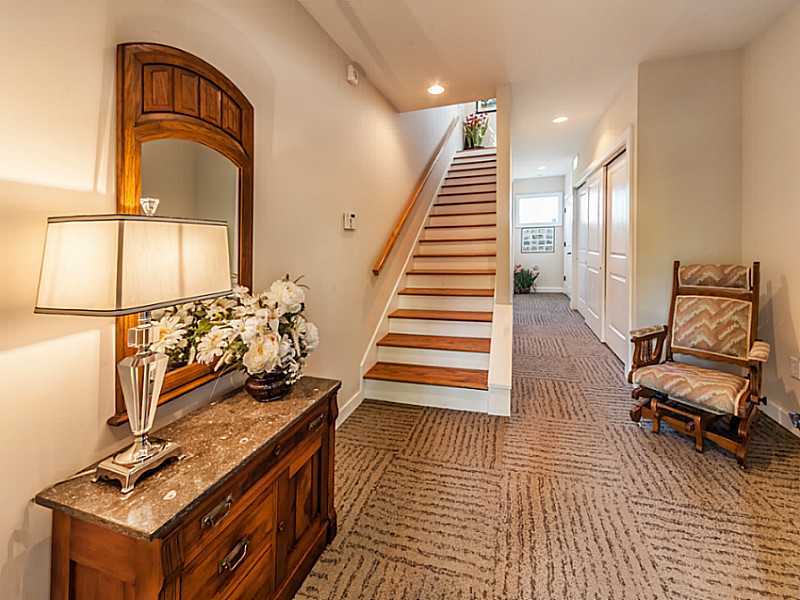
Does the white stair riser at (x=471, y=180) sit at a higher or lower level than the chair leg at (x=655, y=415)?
higher

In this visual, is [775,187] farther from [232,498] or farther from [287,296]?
[232,498]

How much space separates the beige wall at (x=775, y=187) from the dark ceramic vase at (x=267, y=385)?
306 centimetres

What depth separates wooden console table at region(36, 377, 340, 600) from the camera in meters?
0.83

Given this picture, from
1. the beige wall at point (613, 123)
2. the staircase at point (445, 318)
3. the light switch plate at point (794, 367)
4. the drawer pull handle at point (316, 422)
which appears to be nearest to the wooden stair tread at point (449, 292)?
the staircase at point (445, 318)

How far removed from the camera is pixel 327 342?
2523 millimetres

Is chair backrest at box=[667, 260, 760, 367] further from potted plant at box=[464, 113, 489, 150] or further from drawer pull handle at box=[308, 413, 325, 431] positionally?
potted plant at box=[464, 113, 489, 150]

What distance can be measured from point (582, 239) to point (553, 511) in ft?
16.6

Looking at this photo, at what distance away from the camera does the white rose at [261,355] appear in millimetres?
1299

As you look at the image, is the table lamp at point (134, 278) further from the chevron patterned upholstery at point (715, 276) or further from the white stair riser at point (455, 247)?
the white stair riser at point (455, 247)

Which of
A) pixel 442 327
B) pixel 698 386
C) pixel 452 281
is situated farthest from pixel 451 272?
pixel 698 386

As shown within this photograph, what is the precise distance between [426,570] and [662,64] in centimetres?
378

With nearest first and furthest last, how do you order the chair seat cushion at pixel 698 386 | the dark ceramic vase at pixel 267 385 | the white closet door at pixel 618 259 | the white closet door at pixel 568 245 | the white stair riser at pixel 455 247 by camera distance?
the dark ceramic vase at pixel 267 385
the chair seat cushion at pixel 698 386
the white closet door at pixel 618 259
the white stair riser at pixel 455 247
the white closet door at pixel 568 245

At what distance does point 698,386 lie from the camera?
2.22 meters

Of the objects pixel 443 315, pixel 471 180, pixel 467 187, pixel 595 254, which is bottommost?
pixel 443 315
